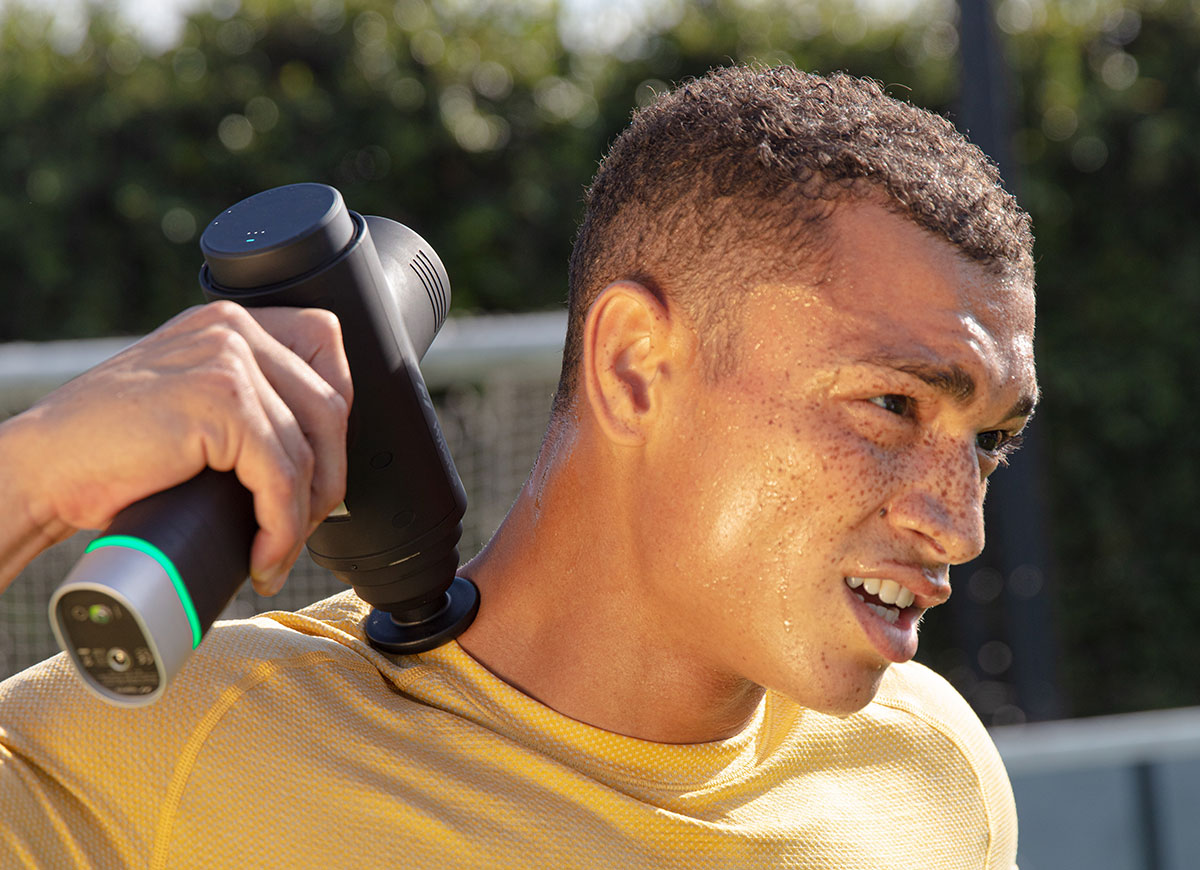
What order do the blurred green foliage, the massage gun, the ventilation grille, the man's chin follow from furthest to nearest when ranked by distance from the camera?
the blurred green foliage, the ventilation grille, the man's chin, the massage gun

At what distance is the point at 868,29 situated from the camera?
6121 mm

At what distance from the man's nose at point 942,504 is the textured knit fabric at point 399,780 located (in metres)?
0.45

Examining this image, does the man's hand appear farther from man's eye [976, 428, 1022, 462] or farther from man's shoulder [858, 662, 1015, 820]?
man's shoulder [858, 662, 1015, 820]

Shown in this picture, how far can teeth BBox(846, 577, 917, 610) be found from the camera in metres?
1.72

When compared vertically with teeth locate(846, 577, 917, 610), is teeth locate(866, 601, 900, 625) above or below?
below

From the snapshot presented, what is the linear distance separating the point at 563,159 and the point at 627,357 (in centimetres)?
400

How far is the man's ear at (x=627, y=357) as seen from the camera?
184 centimetres

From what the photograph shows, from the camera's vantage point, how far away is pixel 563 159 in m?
5.72

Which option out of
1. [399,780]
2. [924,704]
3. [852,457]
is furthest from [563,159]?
[399,780]

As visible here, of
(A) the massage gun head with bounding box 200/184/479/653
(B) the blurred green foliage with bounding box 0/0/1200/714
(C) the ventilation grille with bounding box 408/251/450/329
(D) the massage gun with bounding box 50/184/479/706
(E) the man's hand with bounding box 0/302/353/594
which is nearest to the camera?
(D) the massage gun with bounding box 50/184/479/706

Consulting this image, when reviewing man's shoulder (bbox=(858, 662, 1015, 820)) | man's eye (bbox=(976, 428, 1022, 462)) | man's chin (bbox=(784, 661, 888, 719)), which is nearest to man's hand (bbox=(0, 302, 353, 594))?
man's chin (bbox=(784, 661, 888, 719))

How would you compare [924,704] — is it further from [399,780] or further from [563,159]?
[563,159]

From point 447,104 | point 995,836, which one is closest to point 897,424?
point 995,836

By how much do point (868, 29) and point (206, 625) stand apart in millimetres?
5501
